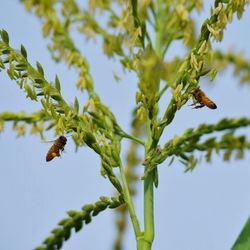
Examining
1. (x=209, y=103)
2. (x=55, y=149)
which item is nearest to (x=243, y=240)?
(x=209, y=103)

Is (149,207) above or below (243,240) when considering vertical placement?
above

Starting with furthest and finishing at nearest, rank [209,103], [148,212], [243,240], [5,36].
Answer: [209,103], [243,240], [148,212], [5,36]

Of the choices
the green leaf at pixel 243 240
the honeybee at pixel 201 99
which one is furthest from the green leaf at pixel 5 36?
the green leaf at pixel 243 240

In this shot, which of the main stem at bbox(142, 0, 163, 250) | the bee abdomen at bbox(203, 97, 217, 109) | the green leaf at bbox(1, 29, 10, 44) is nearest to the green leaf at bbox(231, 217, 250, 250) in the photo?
the main stem at bbox(142, 0, 163, 250)

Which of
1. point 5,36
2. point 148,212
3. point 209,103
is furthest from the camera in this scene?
point 209,103

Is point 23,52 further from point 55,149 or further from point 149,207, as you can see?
point 149,207

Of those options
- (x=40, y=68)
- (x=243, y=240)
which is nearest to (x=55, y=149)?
(x=40, y=68)

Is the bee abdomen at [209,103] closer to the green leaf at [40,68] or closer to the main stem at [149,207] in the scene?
the main stem at [149,207]

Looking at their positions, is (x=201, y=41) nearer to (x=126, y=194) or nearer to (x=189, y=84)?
(x=189, y=84)

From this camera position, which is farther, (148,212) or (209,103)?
(209,103)

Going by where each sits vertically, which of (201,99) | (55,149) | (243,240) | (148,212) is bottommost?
(243,240)
